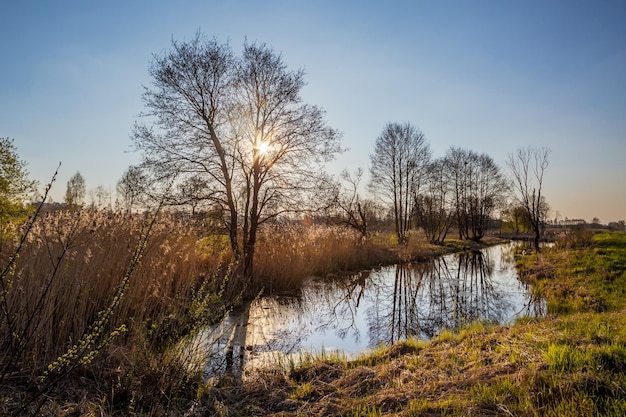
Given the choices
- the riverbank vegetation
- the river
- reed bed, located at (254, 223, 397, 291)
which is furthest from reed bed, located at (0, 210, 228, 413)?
reed bed, located at (254, 223, 397, 291)

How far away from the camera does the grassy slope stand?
115 inches

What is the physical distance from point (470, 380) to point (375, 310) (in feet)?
20.4

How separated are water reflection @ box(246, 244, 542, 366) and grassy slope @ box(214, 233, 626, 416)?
1674 millimetres

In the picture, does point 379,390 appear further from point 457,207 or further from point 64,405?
point 457,207

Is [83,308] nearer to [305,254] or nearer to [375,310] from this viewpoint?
[375,310]

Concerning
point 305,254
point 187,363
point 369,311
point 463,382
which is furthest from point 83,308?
point 305,254

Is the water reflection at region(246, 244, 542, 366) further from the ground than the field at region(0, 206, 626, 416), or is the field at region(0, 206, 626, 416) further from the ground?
the field at region(0, 206, 626, 416)

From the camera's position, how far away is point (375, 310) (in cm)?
963

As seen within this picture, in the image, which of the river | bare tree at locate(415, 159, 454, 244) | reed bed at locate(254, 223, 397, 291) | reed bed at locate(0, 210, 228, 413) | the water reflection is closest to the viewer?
reed bed at locate(0, 210, 228, 413)

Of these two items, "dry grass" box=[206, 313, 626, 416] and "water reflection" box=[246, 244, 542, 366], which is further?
"water reflection" box=[246, 244, 542, 366]

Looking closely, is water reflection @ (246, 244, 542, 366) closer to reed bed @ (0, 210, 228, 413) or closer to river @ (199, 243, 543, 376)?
river @ (199, 243, 543, 376)

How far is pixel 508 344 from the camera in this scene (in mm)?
4621

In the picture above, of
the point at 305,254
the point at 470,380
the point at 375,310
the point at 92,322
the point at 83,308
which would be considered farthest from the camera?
the point at 305,254

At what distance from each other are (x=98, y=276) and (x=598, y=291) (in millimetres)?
11033
